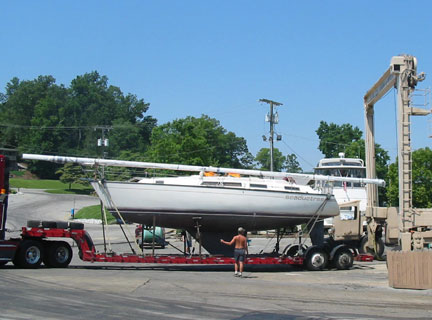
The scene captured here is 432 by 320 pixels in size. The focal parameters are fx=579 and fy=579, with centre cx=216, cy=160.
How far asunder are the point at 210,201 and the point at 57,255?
16.6ft

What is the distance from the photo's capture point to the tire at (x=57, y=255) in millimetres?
17859

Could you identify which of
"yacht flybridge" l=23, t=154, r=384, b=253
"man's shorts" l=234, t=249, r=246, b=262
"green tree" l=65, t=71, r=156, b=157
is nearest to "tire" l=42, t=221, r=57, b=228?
"yacht flybridge" l=23, t=154, r=384, b=253

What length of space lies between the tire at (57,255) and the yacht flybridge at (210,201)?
1852 mm

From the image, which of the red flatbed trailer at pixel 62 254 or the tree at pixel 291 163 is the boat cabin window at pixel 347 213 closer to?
the red flatbed trailer at pixel 62 254

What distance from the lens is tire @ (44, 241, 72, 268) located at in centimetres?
1786

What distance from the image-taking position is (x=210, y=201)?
61.2ft

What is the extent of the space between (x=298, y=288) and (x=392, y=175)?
35.7 metres

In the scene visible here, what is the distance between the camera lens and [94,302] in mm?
11047

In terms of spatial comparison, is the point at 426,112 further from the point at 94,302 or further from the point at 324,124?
the point at 324,124

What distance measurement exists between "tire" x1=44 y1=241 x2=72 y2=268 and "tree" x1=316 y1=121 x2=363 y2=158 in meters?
71.7

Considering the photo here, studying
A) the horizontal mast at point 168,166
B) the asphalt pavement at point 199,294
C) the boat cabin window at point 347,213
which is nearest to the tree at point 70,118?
the boat cabin window at point 347,213

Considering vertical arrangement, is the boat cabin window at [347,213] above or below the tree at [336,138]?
below

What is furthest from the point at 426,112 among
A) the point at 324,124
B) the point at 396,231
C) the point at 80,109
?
the point at 80,109

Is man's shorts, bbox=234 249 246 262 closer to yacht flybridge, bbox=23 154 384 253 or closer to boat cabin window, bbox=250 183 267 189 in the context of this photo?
yacht flybridge, bbox=23 154 384 253
